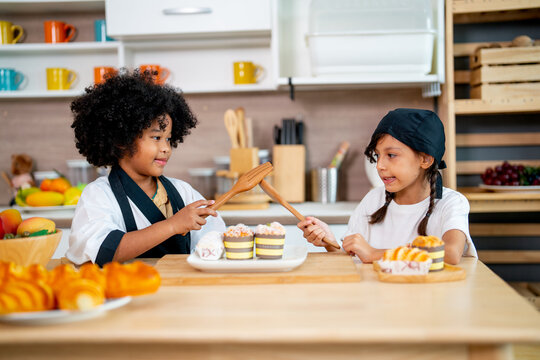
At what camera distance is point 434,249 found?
108 centimetres

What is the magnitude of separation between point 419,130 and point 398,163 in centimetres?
12

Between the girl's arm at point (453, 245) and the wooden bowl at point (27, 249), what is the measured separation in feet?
2.89

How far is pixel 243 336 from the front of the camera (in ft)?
2.45

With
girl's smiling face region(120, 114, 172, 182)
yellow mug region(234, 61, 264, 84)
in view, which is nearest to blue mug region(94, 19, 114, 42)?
yellow mug region(234, 61, 264, 84)

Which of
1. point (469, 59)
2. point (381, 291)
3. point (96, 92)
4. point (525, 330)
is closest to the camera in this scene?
point (525, 330)

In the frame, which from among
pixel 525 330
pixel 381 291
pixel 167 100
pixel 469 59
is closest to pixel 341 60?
pixel 469 59

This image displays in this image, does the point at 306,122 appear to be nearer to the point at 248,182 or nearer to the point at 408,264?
the point at 248,182

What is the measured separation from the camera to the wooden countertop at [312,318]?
0.74 m

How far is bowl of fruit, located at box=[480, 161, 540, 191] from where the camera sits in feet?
7.07

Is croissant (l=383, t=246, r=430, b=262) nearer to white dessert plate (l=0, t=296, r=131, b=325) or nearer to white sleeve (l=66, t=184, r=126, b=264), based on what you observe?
white dessert plate (l=0, t=296, r=131, b=325)

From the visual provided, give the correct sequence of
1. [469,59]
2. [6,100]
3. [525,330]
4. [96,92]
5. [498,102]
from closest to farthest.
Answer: [525,330] → [96,92] → [498,102] → [469,59] → [6,100]

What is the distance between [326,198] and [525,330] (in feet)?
6.01

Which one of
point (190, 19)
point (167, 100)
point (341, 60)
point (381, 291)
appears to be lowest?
point (381, 291)

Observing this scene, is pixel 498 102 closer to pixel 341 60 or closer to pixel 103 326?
pixel 341 60
